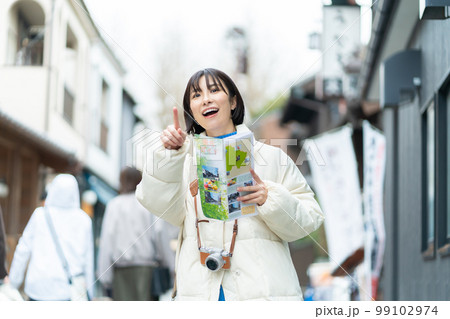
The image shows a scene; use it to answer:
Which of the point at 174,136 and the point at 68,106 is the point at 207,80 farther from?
the point at 68,106

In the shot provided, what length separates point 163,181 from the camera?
2.79 m

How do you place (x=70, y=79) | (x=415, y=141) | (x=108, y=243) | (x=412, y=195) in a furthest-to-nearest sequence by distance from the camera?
(x=70, y=79) → (x=412, y=195) → (x=415, y=141) → (x=108, y=243)

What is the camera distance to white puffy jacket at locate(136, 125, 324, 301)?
109 inches

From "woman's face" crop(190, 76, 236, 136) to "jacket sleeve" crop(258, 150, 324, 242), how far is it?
1.09ft

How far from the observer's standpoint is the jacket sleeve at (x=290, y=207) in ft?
8.93

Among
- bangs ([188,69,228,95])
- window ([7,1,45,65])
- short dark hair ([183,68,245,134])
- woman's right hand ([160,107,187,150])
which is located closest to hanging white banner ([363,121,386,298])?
window ([7,1,45,65])

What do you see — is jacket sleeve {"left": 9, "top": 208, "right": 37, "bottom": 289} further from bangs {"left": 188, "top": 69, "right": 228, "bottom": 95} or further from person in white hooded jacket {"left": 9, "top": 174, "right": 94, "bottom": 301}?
bangs {"left": 188, "top": 69, "right": 228, "bottom": 95}

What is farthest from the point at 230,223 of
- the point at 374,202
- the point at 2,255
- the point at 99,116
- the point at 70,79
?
the point at 99,116

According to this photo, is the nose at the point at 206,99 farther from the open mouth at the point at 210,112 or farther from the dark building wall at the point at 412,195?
the dark building wall at the point at 412,195

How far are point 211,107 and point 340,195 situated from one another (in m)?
7.51

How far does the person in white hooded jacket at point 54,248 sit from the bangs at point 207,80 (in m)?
2.96

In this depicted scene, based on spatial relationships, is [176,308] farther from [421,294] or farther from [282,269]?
[421,294]

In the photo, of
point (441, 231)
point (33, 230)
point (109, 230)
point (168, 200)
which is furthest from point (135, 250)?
point (168, 200)
